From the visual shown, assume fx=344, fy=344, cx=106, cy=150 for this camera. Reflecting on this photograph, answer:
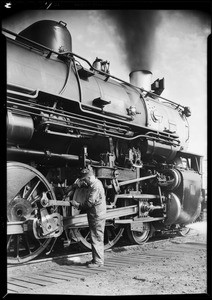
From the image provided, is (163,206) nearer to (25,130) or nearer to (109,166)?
(109,166)

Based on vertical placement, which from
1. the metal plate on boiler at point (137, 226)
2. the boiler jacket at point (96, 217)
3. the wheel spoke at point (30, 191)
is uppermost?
the wheel spoke at point (30, 191)

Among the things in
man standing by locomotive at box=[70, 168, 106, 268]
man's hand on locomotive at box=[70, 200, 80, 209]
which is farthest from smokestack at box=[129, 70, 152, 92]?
man's hand on locomotive at box=[70, 200, 80, 209]

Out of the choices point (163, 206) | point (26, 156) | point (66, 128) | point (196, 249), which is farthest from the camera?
point (163, 206)

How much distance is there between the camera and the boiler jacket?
14.6ft

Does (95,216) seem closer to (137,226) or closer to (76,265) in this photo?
(76,265)

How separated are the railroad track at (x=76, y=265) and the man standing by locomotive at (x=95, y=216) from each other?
0.53 ft

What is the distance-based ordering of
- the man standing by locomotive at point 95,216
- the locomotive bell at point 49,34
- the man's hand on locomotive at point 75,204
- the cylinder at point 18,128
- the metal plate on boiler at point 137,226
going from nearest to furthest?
the cylinder at point 18,128
the man standing by locomotive at point 95,216
the man's hand on locomotive at point 75,204
the locomotive bell at point 49,34
the metal plate on boiler at point 137,226

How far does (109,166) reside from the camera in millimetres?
5527

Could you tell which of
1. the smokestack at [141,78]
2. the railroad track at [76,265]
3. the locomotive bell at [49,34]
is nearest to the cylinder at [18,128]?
the railroad track at [76,265]

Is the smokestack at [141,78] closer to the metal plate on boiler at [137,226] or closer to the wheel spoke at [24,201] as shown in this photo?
the metal plate on boiler at [137,226]

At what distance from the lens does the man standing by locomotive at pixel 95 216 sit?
444cm

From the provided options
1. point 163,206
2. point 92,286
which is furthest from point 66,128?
point 163,206

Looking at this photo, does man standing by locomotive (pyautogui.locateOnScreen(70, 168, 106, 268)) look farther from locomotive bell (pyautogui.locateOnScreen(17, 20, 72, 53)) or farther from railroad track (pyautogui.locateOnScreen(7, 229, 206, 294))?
locomotive bell (pyautogui.locateOnScreen(17, 20, 72, 53))
